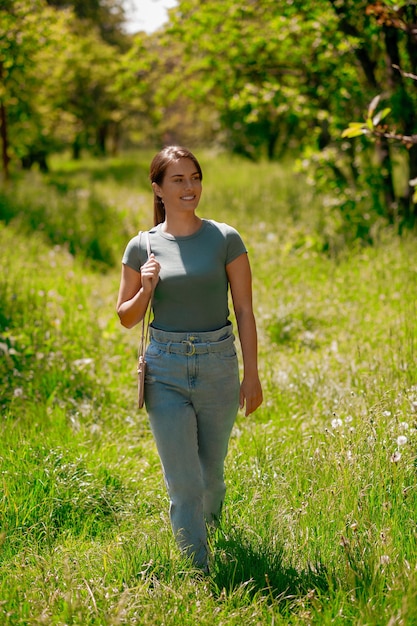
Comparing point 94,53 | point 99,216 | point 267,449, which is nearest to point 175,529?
point 267,449

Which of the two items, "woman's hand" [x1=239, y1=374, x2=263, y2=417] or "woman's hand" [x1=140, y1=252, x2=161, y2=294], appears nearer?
"woman's hand" [x1=140, y1=252, x2=161, y2=294]

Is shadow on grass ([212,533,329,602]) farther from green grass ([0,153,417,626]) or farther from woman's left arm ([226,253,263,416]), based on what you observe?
woman's left arm ([226,253,263,416])

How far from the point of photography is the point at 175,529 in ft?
10.4

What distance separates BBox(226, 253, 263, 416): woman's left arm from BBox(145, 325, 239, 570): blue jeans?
117mm

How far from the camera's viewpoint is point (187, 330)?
3.20 meters

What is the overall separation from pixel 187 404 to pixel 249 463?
1157 mm

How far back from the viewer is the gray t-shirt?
3.16 metres

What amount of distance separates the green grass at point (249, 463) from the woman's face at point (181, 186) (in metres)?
1.43

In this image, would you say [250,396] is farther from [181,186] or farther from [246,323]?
[181,186]

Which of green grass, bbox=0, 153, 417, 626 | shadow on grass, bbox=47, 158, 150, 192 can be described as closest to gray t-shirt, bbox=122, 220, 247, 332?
green grass, bbox=0, 153, 417, 626

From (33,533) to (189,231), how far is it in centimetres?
172

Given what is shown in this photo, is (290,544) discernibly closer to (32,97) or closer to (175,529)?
(175,529)

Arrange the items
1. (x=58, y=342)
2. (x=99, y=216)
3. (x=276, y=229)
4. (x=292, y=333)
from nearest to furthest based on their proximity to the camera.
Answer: (x=58, y=342) < (x=292, y=333) < (x=276, y=229) < (x=99, y=216)

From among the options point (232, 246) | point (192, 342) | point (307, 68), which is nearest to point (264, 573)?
point (192, 342)
